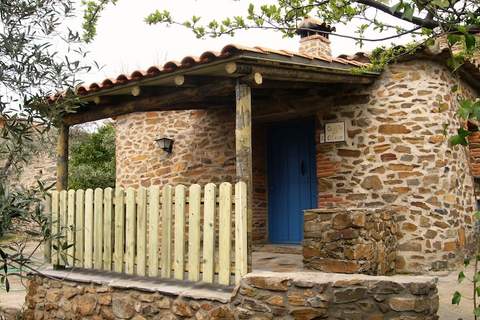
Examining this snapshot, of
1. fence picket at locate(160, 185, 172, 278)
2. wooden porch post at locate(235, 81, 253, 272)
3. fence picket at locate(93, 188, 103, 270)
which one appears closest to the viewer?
wooden porch post at locate(235, 81, 253, 272)

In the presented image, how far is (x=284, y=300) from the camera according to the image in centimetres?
371

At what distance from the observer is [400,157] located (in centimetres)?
605

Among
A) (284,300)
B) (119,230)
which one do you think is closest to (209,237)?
(284,300)

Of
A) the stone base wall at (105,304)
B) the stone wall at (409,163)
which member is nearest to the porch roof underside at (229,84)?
the stone wall at (409,163)

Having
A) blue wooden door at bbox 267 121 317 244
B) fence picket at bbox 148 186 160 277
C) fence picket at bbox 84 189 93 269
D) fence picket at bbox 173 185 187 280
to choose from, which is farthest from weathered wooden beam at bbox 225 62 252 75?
blue wooden door at bbox 267 121 317 244

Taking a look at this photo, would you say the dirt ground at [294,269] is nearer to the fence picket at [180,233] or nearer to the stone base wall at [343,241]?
the stone base wall at [343,241]

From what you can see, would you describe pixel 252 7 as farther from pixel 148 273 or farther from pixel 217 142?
pixel 217 142

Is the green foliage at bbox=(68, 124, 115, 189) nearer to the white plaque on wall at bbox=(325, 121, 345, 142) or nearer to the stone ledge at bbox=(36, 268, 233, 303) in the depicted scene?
the stone ledge at bbox=(36, 268, 233, 303)

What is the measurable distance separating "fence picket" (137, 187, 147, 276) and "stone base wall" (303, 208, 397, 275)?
64.4 inches

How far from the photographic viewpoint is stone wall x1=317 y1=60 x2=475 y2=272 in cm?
593

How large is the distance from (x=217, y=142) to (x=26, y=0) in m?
5.16

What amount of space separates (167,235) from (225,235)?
2.31 ft

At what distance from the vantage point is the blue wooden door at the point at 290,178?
287 inches

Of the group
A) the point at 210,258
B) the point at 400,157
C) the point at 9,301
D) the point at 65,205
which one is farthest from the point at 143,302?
the point at 400,157
